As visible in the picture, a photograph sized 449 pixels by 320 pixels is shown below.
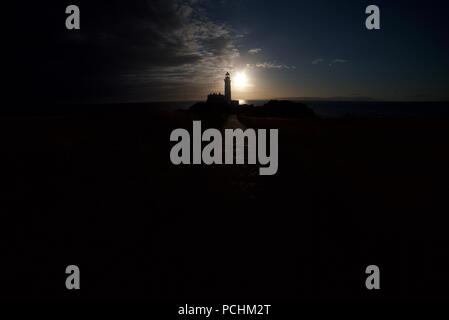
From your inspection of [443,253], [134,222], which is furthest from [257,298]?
[443,253]

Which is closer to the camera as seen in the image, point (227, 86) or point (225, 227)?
point (225, 227)

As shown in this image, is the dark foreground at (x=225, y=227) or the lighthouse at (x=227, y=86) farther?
the lighthouse at (x=227, y=86)

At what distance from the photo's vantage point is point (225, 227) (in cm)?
534

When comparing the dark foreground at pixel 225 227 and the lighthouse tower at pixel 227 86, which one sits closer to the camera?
the dark foreground at pixel 225 227

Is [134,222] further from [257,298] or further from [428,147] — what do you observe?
[428,147]

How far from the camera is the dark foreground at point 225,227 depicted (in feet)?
12.8

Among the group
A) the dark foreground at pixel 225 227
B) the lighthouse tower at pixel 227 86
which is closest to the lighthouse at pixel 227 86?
the lighthouse tower at pixel 227 86

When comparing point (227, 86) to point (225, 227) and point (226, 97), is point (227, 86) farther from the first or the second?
point (225, 227)

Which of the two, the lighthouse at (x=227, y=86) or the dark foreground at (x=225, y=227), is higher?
the lighthouse at (x=227, y=86)

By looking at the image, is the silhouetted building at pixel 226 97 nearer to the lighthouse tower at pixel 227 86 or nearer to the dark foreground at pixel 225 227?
the lighthouse tower at pixel 227 86

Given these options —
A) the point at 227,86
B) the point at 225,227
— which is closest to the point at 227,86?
the point at 227,86

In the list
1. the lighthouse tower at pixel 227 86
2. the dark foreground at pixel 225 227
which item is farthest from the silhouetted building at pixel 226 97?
the dark foreground at pixel 225 227

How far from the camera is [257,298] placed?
3.69m

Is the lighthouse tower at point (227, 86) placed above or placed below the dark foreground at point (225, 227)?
above
